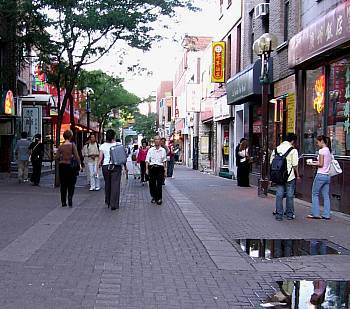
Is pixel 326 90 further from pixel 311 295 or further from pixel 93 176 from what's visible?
pixel 311 295

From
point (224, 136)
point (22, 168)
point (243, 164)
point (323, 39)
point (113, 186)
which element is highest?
point (323, 39)

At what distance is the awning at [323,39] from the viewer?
10.7 m

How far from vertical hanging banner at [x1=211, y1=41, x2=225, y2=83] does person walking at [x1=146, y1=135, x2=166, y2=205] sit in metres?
14.4

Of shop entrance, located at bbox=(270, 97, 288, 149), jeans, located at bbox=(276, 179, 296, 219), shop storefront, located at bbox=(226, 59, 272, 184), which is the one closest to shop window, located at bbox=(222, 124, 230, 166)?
shop storefront, located at bbox=(226, 59, 272, 184)

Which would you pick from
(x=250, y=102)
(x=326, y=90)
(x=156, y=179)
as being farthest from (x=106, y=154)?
(x=250, y=102)

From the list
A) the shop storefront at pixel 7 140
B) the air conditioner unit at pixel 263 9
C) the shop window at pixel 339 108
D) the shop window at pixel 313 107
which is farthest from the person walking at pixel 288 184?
the shop storefront at pixel 7 140

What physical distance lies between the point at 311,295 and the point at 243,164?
13665 mm

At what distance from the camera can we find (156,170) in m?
13.3

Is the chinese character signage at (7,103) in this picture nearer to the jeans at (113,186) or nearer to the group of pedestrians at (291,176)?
the jeans at (113,186)

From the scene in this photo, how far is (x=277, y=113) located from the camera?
1789 cm

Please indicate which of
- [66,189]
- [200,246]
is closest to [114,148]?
[66,189]

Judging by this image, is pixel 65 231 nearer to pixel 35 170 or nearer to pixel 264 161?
pixel 264 161

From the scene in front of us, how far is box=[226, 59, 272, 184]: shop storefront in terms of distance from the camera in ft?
60.6

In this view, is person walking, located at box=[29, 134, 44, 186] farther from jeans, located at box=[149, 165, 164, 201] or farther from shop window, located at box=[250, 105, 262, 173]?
shop window, located at box=[250, 105, 262, 173]
